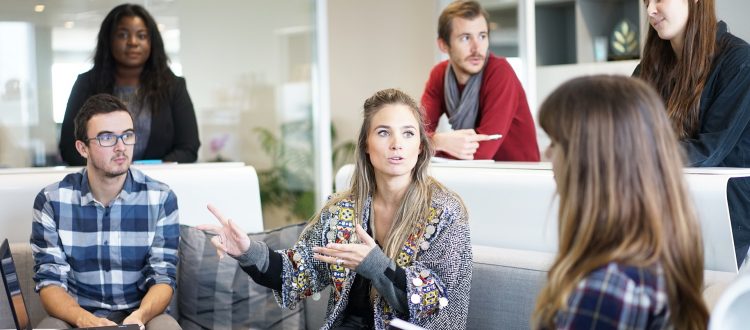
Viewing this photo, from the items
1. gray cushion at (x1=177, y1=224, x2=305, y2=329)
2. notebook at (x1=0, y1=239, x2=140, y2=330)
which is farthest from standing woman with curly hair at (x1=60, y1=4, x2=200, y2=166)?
notebook at (x1=0, y1=239, x2=140, y2=330)

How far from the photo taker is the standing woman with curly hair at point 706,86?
2.27m

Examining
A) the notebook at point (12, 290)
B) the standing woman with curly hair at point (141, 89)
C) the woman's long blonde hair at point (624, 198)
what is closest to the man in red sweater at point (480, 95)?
the standing woman with curly hair at point (141, 89)

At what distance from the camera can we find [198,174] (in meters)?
3.30

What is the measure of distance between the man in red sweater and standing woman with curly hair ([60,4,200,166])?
1.29m

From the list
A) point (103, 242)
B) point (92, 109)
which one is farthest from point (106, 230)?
point (92, 109)

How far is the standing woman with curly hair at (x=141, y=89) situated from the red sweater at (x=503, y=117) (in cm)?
126

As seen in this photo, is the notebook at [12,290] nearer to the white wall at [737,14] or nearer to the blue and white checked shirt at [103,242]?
the blue and white checked shirt at [103,242]

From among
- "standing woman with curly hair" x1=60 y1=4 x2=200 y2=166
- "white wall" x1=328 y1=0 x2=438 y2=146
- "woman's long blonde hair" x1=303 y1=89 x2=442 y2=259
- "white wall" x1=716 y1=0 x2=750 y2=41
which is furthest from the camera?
"white wall" x1=328 y1=0 x2=438 y2=146

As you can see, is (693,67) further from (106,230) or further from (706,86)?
(106,230)

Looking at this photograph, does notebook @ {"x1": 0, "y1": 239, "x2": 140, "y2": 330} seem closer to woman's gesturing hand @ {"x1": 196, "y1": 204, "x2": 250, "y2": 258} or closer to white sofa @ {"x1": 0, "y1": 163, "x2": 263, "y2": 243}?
woman's gesturing hand @ {"x1": 196, "y1": 204, "x2": 250, "y2": 258}

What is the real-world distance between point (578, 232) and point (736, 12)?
3.94m

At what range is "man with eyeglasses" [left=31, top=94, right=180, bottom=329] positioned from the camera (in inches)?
110

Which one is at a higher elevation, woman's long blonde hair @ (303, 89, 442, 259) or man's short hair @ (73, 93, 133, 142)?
man's short hair @ (73, 93, 133, 142)

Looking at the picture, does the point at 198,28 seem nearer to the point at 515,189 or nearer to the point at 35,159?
the point at 35,159
